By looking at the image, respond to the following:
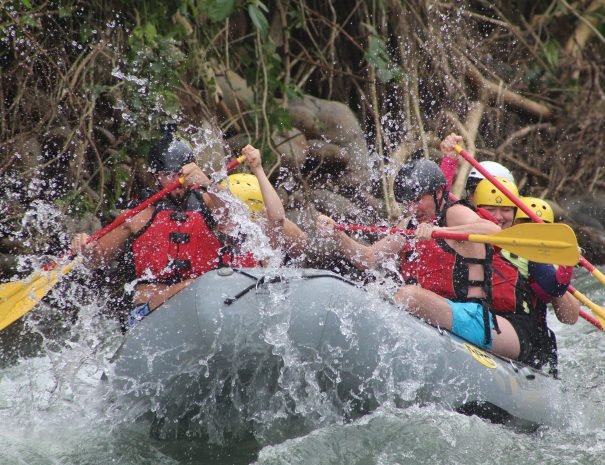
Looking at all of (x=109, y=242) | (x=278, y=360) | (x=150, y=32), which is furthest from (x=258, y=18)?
(x=278, y=360)

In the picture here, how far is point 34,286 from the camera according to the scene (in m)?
5.18

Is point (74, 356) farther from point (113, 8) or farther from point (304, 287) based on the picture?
point (113, 8)

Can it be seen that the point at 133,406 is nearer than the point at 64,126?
Yes

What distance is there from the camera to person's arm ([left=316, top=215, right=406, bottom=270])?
5.15 meters

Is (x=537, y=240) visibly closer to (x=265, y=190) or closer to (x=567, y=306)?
(x=567, y=306)

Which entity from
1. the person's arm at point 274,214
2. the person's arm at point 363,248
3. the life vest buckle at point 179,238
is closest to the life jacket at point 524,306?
the person's arm at point 363,248

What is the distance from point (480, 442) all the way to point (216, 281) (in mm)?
1456

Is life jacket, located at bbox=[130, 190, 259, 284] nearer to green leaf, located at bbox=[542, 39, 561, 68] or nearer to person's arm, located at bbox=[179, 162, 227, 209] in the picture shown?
person's arm, located at bbox=[179, 162, 227, 209]

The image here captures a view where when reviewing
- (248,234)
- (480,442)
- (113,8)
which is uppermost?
(113,8)

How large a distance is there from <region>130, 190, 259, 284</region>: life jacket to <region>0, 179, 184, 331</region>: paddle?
0.13 m

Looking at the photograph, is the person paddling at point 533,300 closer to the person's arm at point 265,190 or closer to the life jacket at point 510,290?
the life jacket at point 510,290

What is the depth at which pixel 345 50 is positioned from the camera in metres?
9.41

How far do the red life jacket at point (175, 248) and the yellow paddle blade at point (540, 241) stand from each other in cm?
138

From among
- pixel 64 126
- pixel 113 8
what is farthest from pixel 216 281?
pixel 113 8
